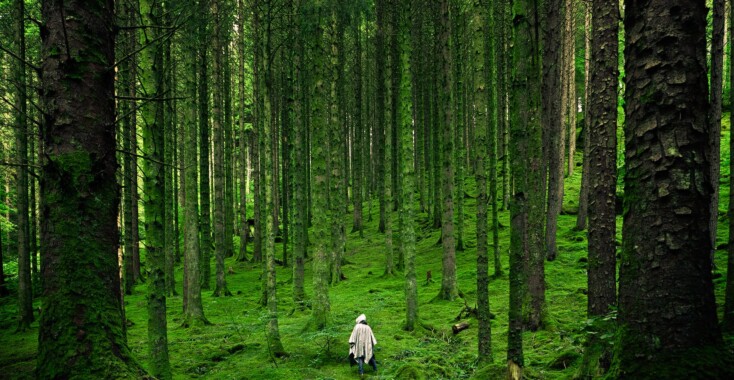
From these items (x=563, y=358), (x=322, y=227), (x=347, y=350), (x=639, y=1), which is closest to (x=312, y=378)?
(x=347, y=350)

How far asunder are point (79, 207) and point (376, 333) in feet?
32.8

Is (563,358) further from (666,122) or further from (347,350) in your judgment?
(666,122)

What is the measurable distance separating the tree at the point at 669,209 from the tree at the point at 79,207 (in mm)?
2685

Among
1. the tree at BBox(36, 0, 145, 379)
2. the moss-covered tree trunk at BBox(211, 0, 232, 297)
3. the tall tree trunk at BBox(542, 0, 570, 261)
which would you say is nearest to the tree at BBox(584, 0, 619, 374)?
the tall tree trunk at BBox(542, 0, 570, 261)

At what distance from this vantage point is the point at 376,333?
36.9 ft

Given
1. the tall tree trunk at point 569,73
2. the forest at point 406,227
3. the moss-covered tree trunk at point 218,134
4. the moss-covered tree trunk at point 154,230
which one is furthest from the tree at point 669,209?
the tall tree trunk at point 569,73

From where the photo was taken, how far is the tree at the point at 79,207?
2.15m

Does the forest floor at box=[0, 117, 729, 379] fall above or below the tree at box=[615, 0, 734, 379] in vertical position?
below

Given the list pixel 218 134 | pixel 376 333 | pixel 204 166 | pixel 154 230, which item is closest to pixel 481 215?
pixel 376 333

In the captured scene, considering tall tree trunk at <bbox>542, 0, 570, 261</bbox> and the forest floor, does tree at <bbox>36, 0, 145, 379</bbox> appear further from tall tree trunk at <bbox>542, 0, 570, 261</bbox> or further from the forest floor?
tall tree trunk at <bbox>542, 0, 570, 261</bbox>

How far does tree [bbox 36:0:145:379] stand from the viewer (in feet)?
7.05

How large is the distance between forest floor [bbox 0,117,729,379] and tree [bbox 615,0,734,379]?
191 centimetres

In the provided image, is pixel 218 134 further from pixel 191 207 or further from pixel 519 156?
pixel 519 156

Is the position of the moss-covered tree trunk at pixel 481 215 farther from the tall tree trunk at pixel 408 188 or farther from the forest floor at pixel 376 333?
the tall tree trunk at pixel 408 188
